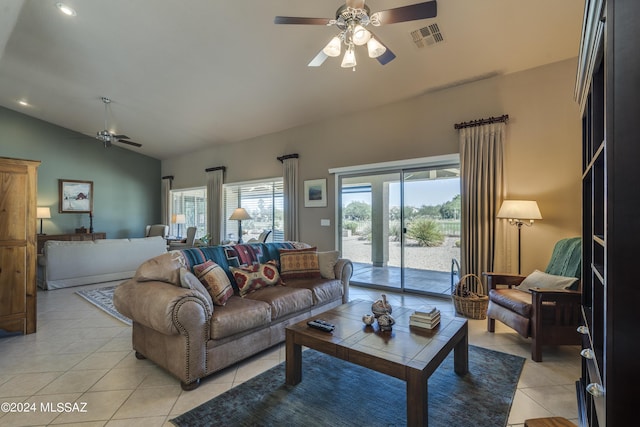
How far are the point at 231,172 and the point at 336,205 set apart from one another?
3266mm

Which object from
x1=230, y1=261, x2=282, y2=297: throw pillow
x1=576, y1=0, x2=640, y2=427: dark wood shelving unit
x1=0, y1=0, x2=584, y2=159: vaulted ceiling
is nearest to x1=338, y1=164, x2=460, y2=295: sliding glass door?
x1=0, y1=0, x2=584, y2=159: vaulted ceiling

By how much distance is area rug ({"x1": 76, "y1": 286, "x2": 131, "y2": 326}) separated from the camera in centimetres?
389

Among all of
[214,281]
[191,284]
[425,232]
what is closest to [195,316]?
[191,284]

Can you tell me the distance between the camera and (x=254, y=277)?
3.15 meters

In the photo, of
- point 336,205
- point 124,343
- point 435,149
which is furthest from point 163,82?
point 435,149

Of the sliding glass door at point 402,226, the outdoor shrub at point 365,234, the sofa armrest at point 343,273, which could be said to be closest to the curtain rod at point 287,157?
the sliding glass door at point 402,226

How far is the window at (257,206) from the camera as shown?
22.6 ft

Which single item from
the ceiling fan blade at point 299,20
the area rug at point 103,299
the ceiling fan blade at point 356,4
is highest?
the ceiling fan blade at point 356,4

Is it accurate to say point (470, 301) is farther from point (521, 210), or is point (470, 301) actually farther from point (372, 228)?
point (372, 228)

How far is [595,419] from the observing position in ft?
4.03

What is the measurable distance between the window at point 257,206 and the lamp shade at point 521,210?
441 cm

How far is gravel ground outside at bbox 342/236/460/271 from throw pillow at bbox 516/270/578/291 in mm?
1349

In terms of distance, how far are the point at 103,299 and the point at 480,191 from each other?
566cm

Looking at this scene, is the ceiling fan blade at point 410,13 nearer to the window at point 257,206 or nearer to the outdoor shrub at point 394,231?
the outdoor shrub at point 394,231
